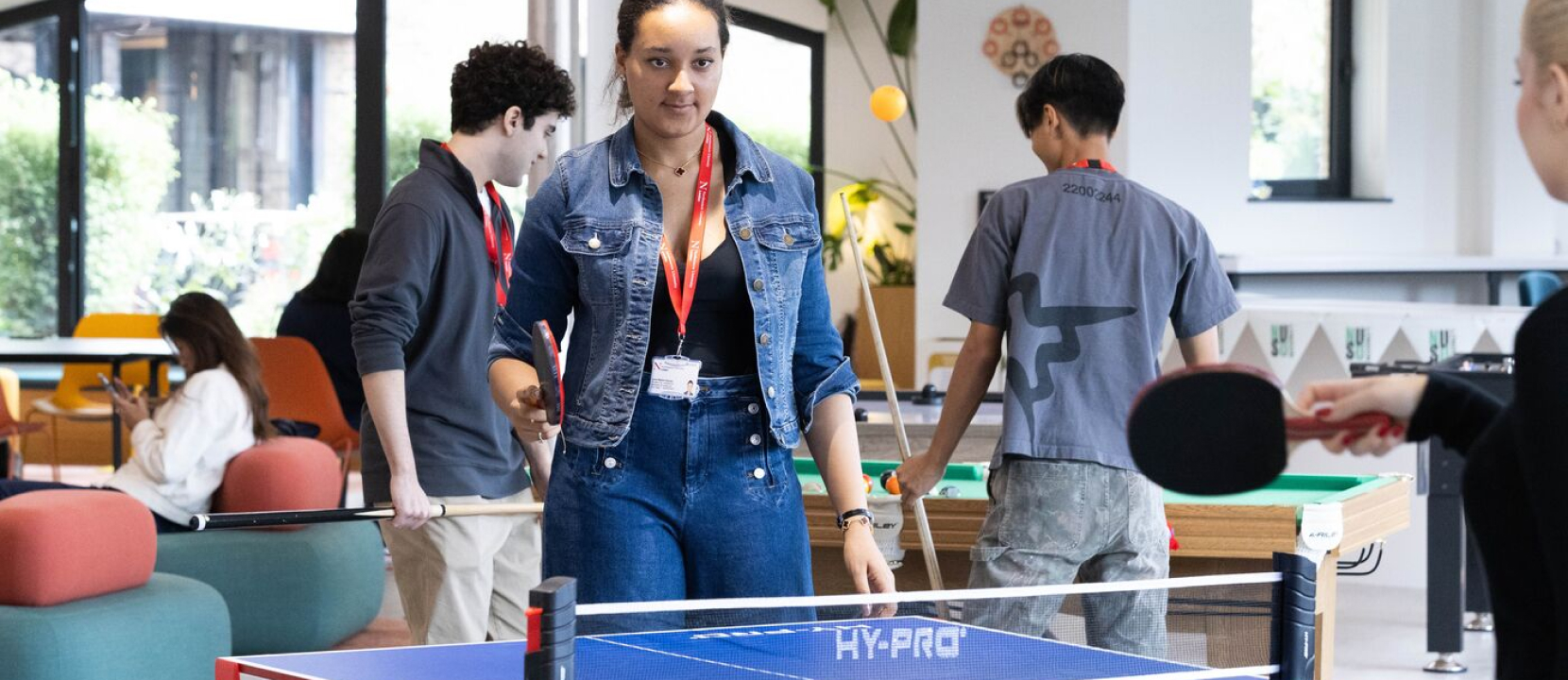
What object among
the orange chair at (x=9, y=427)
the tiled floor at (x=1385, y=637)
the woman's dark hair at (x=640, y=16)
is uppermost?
the woman's dark hair at (x=640, y=16)

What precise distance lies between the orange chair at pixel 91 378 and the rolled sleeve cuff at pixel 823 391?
623cm

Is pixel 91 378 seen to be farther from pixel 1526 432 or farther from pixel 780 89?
pixel 1526 432

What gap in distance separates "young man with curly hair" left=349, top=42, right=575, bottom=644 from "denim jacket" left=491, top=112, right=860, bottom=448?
0.54 metres

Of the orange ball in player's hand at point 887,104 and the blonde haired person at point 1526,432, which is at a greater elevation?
the orange ball in player's hand at point 887,104

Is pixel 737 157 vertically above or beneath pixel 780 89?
beneath

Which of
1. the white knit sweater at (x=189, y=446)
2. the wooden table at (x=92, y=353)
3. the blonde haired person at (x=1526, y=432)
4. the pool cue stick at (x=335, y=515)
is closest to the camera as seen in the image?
the blonde haired person at (x=1526, y=432)

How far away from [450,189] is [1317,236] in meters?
6.43

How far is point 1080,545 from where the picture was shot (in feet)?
9.10

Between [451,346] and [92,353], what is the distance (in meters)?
4.15

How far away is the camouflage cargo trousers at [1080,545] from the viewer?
2771 mm

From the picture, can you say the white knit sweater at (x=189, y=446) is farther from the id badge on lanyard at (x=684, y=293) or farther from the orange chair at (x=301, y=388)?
the id badge on lanyard at (x=684, y=293)

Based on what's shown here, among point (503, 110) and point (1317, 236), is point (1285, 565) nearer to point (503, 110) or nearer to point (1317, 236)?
point (503, 110)

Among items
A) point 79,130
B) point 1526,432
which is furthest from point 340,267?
point 1526,432

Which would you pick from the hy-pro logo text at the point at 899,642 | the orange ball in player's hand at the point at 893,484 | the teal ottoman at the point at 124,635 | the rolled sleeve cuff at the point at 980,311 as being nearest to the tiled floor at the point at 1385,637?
the teal ottoman at the point at 124,635
